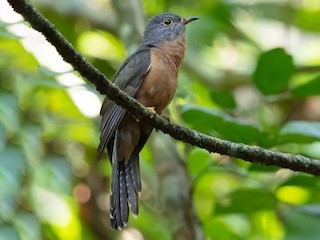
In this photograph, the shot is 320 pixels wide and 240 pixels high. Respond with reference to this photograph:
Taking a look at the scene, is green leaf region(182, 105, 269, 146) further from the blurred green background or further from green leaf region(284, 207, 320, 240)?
green leaf region(284, 207, 320, 240)

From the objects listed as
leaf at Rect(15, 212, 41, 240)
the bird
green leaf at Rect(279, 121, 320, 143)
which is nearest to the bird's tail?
the bird

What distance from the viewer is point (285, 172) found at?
247 inches

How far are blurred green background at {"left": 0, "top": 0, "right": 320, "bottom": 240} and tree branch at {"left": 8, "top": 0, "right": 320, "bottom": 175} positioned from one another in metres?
0.25

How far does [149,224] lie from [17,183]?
2412 millimetres

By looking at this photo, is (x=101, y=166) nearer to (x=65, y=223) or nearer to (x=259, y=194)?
(x=65, y=223)

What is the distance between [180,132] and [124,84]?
1.19m

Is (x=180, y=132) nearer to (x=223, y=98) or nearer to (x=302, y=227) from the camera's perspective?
(x=223, y=98)

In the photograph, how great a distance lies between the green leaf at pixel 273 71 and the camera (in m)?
4.66

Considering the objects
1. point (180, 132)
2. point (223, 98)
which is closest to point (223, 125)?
point (223, 98)

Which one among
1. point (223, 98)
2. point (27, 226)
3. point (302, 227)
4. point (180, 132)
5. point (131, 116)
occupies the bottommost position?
point (27, 226)

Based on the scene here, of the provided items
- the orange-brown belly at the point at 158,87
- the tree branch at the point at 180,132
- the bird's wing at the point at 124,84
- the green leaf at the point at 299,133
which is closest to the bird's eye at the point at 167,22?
the bird's wing at the point at 124,84

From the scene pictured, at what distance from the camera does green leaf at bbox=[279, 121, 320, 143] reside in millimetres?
4406

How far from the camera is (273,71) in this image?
15.4ft

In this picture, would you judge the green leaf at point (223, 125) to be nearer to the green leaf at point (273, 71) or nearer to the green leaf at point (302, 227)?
the green leaf at point (273, 71)
